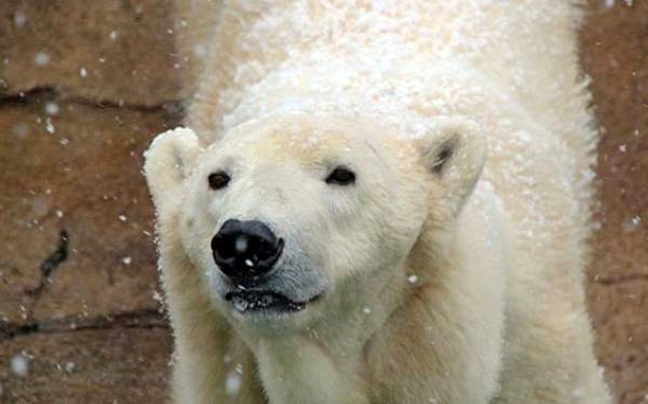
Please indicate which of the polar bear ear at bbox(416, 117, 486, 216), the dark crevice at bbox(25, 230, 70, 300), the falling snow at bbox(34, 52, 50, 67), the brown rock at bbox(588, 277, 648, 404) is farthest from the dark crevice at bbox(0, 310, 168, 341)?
the polar bear ear at bbox(416, 117, 486, 216)

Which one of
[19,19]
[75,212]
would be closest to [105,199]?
[75,212]

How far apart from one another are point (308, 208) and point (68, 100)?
2.59 metres

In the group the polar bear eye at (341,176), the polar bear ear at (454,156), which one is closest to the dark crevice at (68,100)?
the polar bear ear at (454,156)

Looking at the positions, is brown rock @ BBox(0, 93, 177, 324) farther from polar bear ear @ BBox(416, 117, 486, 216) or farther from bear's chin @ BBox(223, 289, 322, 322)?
bear's chin @ BBox(223, 289, 322, 322)

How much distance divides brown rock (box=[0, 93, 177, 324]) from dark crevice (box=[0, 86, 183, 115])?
0.05ft

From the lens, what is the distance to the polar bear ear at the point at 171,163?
12.3 ft

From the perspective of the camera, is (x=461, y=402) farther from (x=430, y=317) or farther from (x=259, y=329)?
(x=259, y=329)

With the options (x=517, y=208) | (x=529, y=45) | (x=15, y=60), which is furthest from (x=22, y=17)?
(x=517, y=208)

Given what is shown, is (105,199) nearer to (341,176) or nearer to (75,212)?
(75,212)

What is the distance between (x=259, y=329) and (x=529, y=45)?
183cm

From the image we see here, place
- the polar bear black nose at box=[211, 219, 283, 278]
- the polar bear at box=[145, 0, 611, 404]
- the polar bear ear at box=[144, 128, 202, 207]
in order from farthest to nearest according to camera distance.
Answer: the polar bear ear at box=[144, 128, 202, 207] → the polar bear at box=[145, 0, 611, 404] → the polar bear black nose at box=[211, 219, 283, 278]

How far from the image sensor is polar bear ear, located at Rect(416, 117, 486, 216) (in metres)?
3.60

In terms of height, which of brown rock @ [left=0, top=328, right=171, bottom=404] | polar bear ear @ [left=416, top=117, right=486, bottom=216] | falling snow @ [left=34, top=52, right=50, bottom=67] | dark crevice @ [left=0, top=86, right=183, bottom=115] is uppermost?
polar bear ear @ [left=416, top=117, right=486, bottom=216]

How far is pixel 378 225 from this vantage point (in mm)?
3490
